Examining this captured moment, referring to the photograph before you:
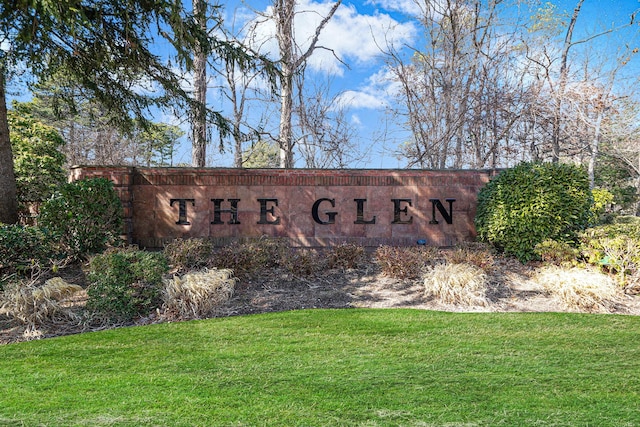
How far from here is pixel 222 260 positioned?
6.56m

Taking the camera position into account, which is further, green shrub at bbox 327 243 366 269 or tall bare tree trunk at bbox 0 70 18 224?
tall bare tree trunk at bbox 0 70 18 224

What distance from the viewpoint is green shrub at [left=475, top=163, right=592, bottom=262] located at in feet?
24.0

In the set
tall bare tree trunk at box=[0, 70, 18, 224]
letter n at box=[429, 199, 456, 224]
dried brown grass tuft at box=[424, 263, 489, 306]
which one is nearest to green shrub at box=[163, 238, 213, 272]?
tall bare tree trunk at box=[0, 70, 18, 224]

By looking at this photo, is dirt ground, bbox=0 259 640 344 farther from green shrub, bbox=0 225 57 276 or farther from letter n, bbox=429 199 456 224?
letter n, bbox=429 199 456 224

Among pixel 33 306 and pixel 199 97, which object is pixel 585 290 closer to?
pixel 33 306

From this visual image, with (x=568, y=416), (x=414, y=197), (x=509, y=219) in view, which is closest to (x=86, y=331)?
(x=568, y=416)

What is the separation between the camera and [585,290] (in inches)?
217

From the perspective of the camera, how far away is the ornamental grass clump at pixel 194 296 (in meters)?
5.14

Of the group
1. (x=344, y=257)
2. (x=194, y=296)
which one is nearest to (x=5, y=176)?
(x=194, y=296)

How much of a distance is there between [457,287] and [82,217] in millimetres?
6382

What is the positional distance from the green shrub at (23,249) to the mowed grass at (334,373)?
2.60 metres

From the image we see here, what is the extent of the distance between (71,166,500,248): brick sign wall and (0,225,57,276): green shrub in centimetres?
205

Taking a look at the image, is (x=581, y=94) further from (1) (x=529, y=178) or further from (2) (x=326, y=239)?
(2) (x=326, y=239)

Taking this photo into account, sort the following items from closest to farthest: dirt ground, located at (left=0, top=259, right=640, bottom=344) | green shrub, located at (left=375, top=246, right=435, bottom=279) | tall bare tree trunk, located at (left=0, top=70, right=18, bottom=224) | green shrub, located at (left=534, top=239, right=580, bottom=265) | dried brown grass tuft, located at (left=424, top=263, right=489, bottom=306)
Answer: dirt ground, located at (left=0, top=259, right=640, bottom=344) < dried brown grass tuft, located at (left=424, top=263, right=489, bottom=306) < green shrub, located at (left=375, top=246, right=435, bottom=279) < green shrub, located at (left=534, top=239, right=580, bottom=265) < tall bare tree trunk, located at (left=0, top=70, right=18, bottom=224)
